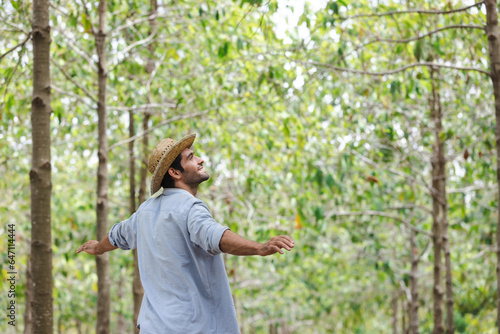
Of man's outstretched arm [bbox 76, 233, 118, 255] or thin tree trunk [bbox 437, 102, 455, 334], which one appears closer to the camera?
man's outstretched arm [bbox 76, 233, 118, 255]

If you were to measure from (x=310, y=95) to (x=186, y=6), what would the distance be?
86.9 inches

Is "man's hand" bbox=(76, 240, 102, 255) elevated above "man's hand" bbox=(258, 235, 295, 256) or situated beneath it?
situated beneath

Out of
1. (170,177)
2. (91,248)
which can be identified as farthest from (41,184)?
(170,177)

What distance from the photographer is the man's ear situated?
10.9 ft

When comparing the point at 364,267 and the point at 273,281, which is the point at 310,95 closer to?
the point at 364,267

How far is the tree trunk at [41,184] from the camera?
4105mm

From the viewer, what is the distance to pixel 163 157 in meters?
3.28

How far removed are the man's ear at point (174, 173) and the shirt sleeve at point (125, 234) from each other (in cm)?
33

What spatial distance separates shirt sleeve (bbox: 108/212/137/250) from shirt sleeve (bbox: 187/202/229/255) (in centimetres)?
55

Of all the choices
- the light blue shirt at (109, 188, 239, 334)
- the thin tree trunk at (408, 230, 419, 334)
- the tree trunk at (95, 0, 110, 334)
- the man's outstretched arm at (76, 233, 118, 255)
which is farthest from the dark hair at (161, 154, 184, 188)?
the thin tree trunk at (408, 230, 419, 334)

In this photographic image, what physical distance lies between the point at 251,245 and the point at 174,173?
2.90 ft

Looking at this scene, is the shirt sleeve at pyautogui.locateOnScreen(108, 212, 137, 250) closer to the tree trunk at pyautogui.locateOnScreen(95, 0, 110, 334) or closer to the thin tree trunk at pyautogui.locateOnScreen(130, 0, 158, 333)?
the tree trunk at pyautogui.locateOnScreen(95, 0, 110, 334)

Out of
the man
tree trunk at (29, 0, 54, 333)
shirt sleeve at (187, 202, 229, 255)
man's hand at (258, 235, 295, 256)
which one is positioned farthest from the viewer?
tree trunk at (29, 0, 54, 333)

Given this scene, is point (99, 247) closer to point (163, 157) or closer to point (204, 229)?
point (163, 157)
